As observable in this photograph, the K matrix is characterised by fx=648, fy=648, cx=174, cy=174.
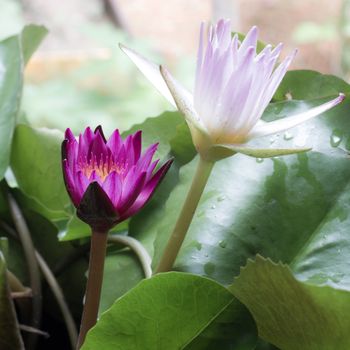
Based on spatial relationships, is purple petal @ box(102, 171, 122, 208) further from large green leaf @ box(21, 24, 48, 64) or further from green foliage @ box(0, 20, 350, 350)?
large green leaf @ box(21, 24, 48, 64)

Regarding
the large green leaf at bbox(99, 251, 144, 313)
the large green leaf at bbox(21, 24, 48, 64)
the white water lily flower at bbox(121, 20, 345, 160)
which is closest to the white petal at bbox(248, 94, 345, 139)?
the white water lily flower at bbox(121, 20, 345, 160)

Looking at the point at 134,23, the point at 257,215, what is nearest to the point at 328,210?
the point at 257,215

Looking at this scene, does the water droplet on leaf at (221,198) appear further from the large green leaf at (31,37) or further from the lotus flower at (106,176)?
the large green leaf at (31,37)

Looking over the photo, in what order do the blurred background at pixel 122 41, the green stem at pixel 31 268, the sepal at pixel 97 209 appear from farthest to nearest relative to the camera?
the blurred background at pixel 122 41
the green stem at pixel 31 268
the sepal at pixel 97 209

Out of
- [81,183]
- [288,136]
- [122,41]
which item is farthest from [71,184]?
[122,41]

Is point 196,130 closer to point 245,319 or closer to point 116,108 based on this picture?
point 245,319

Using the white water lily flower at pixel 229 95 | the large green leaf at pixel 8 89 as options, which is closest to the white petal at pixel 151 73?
the white water lily flower at pixel 229 95

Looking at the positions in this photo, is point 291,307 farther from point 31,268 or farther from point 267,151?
point 31,268
